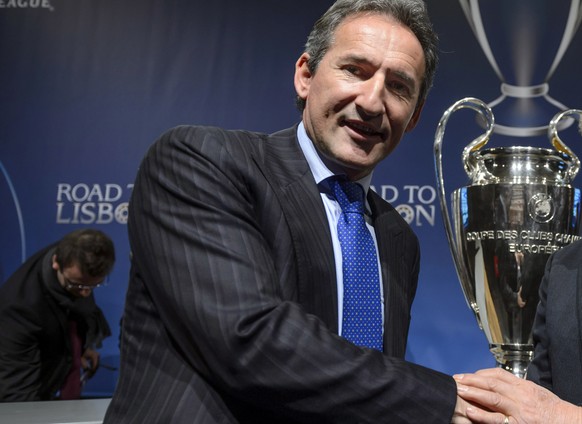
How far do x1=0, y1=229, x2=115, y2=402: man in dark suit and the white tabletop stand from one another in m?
1.63

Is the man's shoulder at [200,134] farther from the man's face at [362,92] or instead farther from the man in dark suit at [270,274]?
the man's face at [362,92]

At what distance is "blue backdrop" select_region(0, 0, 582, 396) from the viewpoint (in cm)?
431

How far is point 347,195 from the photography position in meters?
1.61

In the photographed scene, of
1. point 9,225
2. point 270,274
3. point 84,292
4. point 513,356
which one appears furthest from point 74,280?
point 270,274

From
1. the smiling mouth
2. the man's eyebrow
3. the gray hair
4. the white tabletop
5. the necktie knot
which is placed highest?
the gray hair

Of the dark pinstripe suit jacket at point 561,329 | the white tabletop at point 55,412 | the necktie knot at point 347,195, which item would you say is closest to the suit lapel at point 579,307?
the dark pinstripe suit jacket at point 561,329

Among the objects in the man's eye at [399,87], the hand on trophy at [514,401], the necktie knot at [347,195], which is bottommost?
the hand on trophy at [514,401]

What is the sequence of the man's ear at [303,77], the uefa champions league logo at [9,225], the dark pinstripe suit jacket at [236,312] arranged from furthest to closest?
the uefa champions league logo at [9,225] < the man's ear at [303,77] < the dark pinstripe suit jacket at [236,312]

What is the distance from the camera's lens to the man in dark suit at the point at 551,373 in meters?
1.41

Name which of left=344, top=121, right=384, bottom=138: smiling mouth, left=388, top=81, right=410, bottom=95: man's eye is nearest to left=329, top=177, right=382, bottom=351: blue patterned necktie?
left=344, top=121, right=384, bottom=138: smiling mouth

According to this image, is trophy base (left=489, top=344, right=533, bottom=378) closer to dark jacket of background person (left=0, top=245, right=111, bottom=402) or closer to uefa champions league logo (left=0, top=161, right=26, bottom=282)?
dark jacket of background person (left=0, top=245, right=111, bottom=402)

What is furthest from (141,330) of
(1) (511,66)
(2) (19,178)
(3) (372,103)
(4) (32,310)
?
(1) (511,66)

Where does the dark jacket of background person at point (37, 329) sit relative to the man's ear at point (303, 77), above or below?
below

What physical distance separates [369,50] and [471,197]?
2.83 feet
